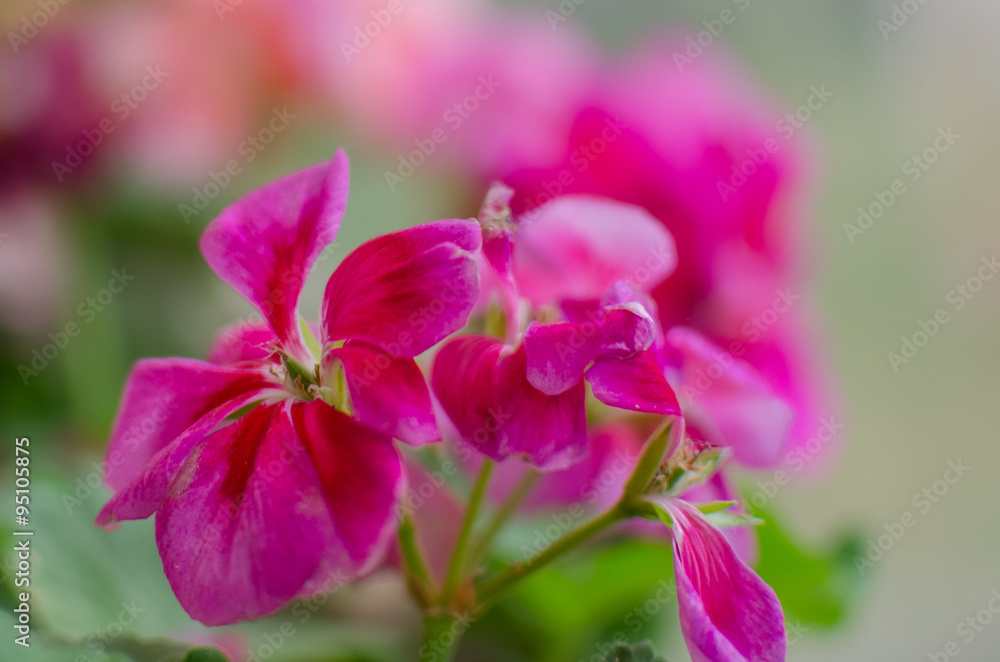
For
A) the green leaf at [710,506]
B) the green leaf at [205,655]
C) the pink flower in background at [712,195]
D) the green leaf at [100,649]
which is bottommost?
the green leaf at [100,649]

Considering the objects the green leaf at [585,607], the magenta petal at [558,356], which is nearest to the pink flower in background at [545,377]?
the magenta petal at [558,356]

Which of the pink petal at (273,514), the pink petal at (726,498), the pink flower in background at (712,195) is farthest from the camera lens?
the pink flower in background at (712,195)

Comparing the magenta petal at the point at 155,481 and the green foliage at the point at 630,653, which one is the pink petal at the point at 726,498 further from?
the magenta petal at the point at 155,481

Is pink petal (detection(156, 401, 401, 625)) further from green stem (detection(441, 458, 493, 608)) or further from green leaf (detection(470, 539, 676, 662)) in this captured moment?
green leaf (detection(470, 539, 676, 662))

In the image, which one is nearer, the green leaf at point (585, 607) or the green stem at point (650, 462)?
the green stem at point (650, 462)

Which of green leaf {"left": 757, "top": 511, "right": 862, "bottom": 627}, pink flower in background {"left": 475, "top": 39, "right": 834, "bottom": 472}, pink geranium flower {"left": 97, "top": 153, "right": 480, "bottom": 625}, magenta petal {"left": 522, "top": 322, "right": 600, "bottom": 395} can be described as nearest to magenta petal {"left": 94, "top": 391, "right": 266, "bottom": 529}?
pink geranium flower {"left": 97, "top": 153, "right": 480, "bottom": 625}

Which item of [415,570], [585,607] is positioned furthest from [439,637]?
[585,607]

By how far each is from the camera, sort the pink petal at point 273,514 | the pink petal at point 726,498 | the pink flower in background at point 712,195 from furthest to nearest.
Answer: the pink flower in background at point 712,195
the pink petal at point 726,498
the pink petal at point 273,514
